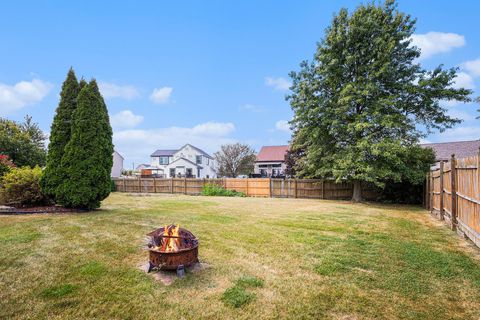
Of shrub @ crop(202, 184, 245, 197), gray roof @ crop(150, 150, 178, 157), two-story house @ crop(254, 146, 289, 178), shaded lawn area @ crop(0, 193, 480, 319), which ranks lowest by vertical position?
shrub @ crop(202, 184, 245, 197)

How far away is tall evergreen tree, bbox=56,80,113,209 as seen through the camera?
26.2 feet

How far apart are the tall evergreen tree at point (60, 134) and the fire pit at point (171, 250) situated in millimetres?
6000

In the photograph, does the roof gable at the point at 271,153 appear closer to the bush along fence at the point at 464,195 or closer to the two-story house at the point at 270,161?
the two-story house at the point at 270,161

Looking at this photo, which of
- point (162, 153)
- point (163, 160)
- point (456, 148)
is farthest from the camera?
point (162, 153)

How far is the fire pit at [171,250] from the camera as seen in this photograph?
141 inches

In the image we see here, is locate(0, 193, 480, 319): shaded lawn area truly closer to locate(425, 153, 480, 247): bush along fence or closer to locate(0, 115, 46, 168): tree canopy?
locate(425, 153, 480, 247): bush along fence

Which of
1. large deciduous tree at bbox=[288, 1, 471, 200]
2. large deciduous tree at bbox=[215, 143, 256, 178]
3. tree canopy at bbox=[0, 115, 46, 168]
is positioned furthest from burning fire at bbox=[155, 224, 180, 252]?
large deciduous tree at bbox=[215, 143, 256, 178]

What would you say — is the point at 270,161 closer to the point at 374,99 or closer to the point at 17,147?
the point at 374,99

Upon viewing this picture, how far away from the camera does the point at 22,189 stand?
8562 millimetres

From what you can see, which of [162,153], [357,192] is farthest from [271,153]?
[357,192]

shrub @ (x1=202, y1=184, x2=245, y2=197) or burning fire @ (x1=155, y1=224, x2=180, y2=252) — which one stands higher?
burning fire @ (x1=155, y1=224, x2=180, y2=252)

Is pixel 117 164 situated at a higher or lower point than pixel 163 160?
lower

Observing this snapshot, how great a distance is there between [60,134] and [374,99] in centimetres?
1447

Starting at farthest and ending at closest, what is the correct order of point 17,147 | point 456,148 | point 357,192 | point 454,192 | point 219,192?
point 456,148
point 219,192
point 17,147
point 357,192
point 454,192
